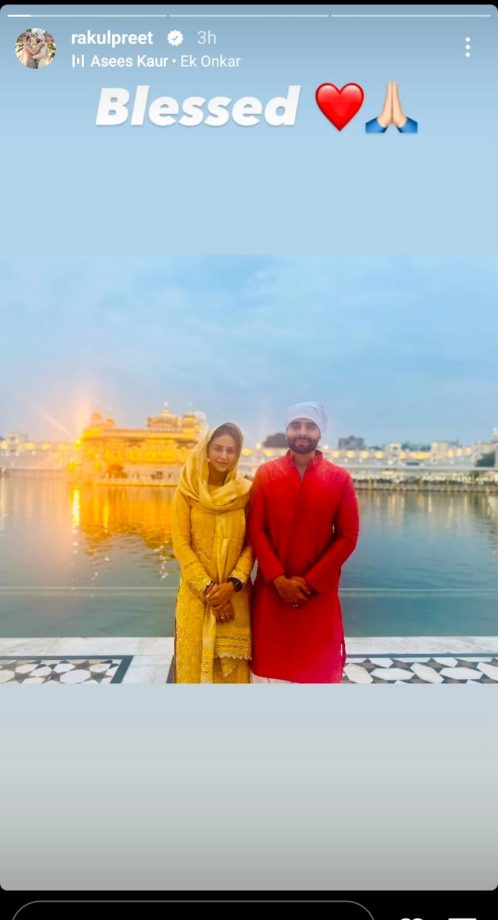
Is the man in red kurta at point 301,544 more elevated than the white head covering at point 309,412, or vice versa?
the white head covering at point 309,412

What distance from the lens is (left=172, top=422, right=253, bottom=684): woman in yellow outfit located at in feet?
4.28

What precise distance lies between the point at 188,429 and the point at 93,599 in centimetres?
2555

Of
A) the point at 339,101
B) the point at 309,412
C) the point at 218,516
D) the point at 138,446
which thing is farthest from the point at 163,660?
the point at 138,446

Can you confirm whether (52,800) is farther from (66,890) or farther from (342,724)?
(342,724)

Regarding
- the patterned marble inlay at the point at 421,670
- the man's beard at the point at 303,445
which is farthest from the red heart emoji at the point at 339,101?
the patterned marble inlay at the point at 421,670

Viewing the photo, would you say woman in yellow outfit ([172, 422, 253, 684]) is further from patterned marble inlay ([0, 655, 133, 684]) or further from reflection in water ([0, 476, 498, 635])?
reflection in water ([0, 476, 498, 635])

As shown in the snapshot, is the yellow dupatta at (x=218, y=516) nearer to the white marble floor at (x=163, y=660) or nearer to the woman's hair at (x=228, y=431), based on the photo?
the woman's hair at (x=228, y=431)

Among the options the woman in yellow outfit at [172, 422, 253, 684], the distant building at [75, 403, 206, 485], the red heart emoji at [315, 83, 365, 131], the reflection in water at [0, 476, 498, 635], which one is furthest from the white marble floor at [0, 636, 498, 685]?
the distant building at [75, 403, 206, 485]

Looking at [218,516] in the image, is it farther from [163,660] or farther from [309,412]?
[163,660]

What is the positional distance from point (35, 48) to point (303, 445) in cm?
106

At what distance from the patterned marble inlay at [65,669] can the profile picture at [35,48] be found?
6.36 ft

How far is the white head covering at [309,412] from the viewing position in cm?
128

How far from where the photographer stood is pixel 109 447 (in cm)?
2850

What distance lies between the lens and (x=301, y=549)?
1.29 meters
